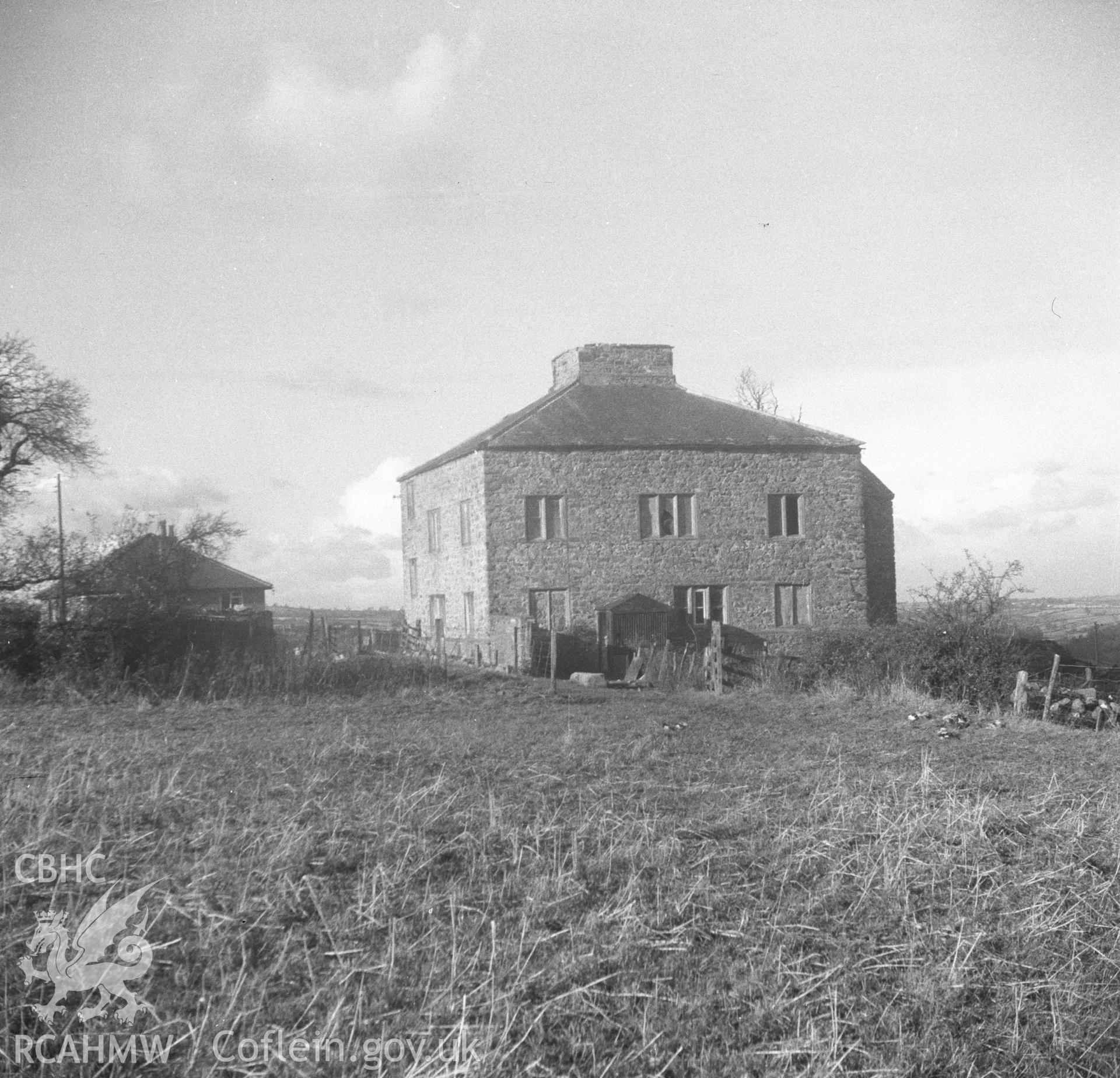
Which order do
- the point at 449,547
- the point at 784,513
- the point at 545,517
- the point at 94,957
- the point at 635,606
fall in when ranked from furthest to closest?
the point at 449,547 → the point at 784,513 → the point at 545,517 → the point at 635,606 → the point at 94,957

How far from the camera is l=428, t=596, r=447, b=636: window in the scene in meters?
36.0

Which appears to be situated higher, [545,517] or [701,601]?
[545,517]

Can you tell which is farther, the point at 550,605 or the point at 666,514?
the point at 666,514

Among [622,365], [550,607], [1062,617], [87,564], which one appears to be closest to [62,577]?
[87,564]

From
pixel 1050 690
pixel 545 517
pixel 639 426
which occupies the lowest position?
pixel 1050 690

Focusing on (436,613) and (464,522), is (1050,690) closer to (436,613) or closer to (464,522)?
(464,522)

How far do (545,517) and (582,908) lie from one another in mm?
26016

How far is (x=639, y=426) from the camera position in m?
33.8

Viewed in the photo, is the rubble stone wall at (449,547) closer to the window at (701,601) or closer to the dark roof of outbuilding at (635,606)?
the dark roof of outbuilding at (635,606)

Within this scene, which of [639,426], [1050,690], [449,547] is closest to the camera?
[1050,690]

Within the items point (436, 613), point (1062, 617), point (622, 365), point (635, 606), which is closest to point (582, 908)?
point (635, 606)

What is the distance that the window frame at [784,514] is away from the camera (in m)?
34.2

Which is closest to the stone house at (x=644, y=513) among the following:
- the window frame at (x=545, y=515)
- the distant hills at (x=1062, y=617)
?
the window frame at (x=545, y=515)

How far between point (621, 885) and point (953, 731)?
29.8ft
